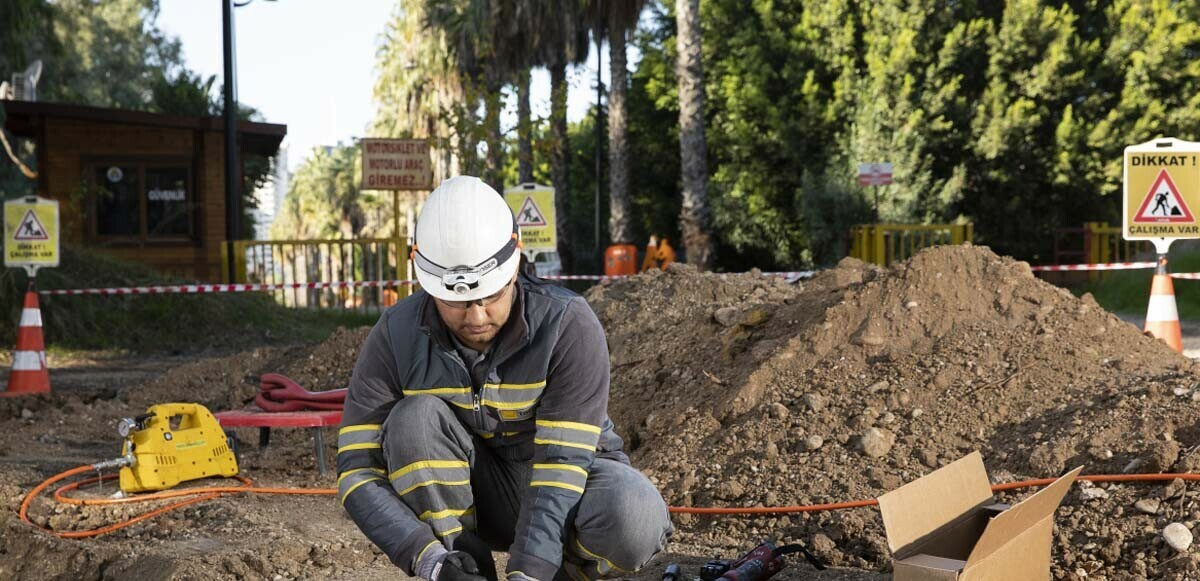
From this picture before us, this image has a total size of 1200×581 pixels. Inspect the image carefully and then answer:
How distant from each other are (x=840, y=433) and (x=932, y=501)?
244 cm

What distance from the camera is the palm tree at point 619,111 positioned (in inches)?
1041

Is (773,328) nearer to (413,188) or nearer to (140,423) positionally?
(140,423)

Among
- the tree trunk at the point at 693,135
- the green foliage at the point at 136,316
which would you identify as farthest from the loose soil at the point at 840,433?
the tree trunk at the point at 693,135

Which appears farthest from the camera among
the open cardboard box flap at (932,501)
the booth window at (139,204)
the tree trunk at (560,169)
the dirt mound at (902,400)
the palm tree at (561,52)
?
the palm tree at (561,52)

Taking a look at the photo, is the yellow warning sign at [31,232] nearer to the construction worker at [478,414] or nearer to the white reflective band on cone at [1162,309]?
the construction worker at [478,414]

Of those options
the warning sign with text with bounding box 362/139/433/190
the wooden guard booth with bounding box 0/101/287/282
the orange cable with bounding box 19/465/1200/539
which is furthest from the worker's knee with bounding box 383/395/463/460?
the wooden guard booth with bounding box 0/101/287/282

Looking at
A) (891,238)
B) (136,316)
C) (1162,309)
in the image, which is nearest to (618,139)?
(891,238)

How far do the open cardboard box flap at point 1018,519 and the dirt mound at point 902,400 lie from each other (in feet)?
3.87

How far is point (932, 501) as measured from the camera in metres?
3.34

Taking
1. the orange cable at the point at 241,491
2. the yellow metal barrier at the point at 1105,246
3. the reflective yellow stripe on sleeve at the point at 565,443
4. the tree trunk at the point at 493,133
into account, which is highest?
the tree trunk at the point at 493,133

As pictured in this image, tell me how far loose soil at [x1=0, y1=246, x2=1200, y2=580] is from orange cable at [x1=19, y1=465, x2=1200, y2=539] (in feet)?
0.17

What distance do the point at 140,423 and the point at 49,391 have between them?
16.2 ft

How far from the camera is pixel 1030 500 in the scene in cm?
308

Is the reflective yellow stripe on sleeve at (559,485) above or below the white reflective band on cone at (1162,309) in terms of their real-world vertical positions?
below
